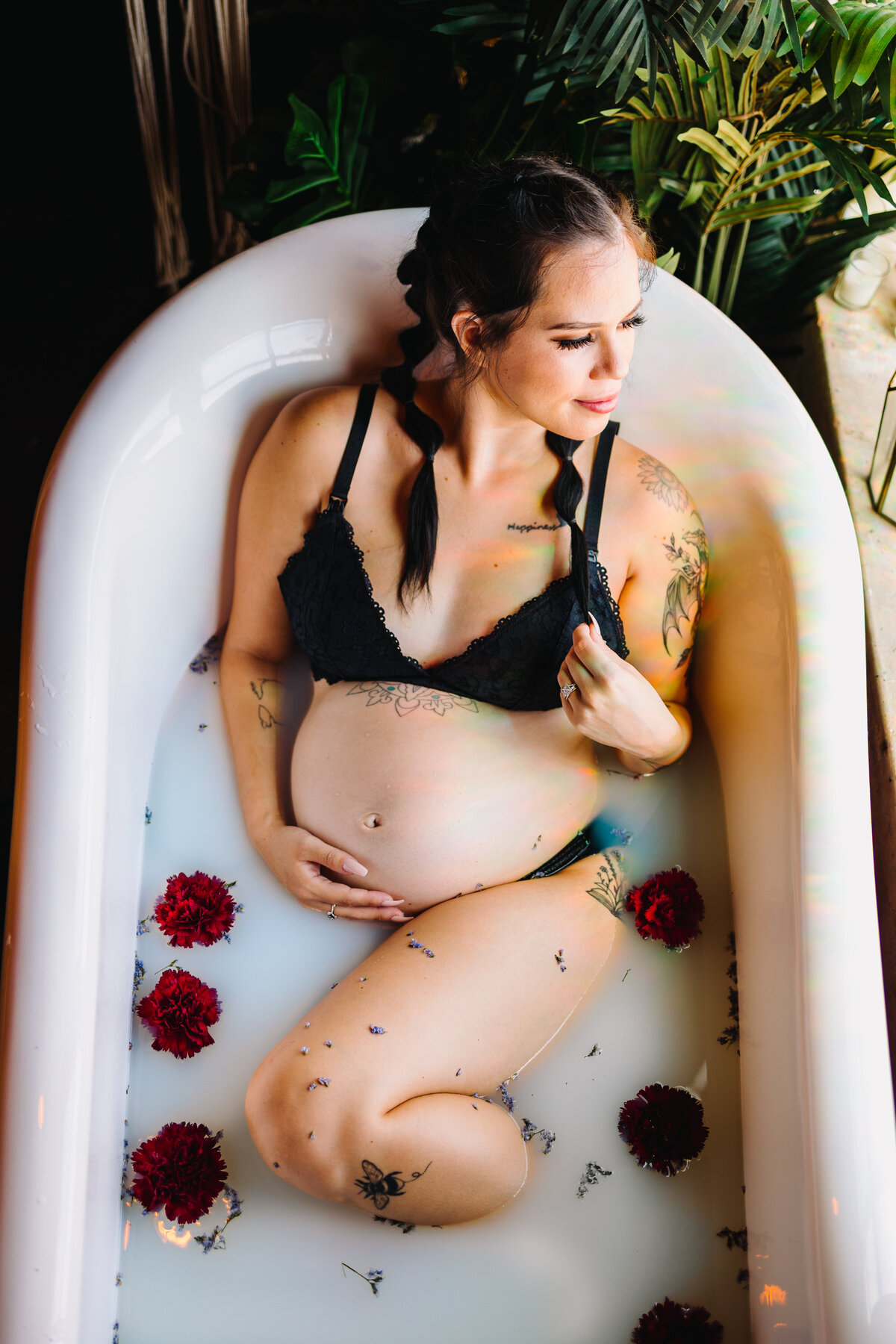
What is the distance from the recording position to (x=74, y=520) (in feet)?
4.71

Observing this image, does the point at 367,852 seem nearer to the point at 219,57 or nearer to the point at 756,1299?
the point at 756,1299

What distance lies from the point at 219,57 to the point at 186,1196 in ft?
7.00

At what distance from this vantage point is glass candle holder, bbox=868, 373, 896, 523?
189 centimetres

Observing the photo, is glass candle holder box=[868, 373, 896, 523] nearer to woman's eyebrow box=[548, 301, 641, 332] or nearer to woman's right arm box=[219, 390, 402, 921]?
woman's eyebrow box=[548, 301, 641, 332]

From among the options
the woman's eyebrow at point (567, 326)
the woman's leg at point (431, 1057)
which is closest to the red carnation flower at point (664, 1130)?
the woman's leg at point (431, 1057)

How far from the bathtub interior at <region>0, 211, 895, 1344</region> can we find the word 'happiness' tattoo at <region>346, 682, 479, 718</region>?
12.2 inches

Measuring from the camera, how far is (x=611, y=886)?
1542 mm

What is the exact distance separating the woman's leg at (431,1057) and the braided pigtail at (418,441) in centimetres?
48

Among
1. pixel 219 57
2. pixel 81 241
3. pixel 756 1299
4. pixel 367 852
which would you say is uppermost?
pixel 219 57

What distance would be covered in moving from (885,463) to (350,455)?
3.44 feet

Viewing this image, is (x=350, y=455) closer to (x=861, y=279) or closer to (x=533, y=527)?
(x=533, y=527)

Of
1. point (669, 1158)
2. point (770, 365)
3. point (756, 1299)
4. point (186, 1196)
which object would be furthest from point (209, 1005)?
point (770, 365)

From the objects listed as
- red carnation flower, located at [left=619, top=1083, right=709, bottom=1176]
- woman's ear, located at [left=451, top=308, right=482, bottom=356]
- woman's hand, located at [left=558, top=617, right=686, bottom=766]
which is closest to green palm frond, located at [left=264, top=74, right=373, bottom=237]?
woman's ear, located at [left=451, top=308, right=482, bottom=356]

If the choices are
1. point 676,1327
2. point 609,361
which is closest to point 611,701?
point 609,361
